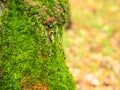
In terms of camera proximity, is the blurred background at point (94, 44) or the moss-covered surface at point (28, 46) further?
the blurred background at point (94, 44)

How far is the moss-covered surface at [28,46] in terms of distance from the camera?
11.6 feet

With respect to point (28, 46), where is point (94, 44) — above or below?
above

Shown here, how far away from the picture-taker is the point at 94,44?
33.7 ft

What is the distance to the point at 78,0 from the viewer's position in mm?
14016

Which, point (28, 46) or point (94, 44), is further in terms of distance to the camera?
point (94, 44)

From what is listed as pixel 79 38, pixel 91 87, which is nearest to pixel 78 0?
pixel 79 38

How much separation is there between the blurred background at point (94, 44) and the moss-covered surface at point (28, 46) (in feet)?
13.1

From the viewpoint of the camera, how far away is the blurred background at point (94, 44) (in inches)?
325

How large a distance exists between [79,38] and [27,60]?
7104 mm

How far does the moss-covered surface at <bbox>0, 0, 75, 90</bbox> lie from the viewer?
3.54m

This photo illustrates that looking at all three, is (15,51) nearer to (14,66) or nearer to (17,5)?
(14,66)

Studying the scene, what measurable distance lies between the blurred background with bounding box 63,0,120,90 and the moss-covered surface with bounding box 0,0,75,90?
4.00 m

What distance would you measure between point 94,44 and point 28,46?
683 centimetres

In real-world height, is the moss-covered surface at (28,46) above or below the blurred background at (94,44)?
below
